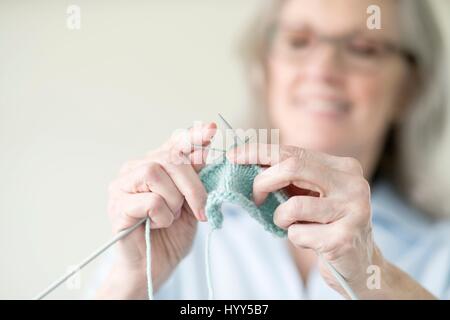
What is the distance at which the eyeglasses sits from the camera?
48.8 inches

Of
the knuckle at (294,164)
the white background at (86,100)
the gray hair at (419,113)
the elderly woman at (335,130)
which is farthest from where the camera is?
the white background at (86,100)

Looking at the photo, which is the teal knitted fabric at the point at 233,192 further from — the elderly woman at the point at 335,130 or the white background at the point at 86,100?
the white background at the point at 86,100

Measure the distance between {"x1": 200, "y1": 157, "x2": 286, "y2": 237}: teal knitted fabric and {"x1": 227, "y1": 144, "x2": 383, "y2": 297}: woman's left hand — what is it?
0.02 meters

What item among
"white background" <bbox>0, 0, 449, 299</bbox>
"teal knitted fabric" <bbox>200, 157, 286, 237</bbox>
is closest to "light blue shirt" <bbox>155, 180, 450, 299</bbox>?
"white background" <bbox>0, 0, 449, 299</bbox>

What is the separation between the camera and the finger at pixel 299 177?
0.61 meters

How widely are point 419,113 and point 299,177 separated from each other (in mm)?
935

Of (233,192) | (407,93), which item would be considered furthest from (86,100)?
(233,192)

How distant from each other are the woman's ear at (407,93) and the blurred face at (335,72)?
15 mm

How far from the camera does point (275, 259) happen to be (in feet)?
4.12

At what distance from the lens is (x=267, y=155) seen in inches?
25.0

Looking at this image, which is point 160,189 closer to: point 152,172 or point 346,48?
point 152,172

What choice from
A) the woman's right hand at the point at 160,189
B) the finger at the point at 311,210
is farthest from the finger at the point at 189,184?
the finger at the point at 311,210
